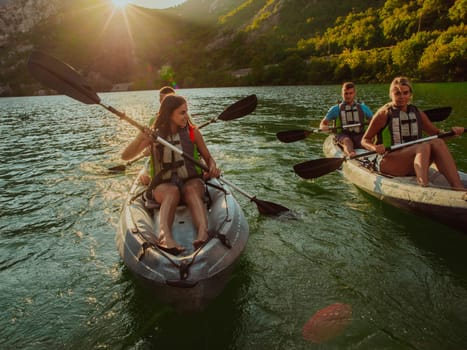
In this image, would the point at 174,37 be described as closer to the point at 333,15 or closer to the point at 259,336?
the point at 333,15

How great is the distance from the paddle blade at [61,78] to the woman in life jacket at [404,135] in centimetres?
446

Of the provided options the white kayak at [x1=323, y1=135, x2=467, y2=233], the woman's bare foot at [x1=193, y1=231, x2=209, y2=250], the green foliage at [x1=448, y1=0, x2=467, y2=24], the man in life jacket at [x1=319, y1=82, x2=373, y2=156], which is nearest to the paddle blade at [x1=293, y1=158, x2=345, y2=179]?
the white kayak at [x1=323, y1=135, x2=467, y2=233]

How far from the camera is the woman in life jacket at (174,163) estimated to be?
11.8 ft

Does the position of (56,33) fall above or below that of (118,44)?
above

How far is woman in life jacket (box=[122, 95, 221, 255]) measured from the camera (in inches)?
142

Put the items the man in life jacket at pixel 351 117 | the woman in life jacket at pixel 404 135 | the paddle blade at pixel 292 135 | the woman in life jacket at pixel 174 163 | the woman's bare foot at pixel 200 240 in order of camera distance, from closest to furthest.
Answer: the woman's bare foot at pixel 200 240
the woman in life jacket at pixel 174 163
the woman in life jacket at pixel 404 135
the man in life jacket at pixel 351 117
the paddle blade at pixel 292 135

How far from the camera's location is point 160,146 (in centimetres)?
396

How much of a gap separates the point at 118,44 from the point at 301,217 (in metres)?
136

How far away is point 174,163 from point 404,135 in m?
3.82

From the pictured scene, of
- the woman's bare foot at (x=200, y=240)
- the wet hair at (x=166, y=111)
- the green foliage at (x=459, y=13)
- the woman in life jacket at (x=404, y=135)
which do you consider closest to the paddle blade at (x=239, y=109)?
the woman in life jacket at (x=404, y=135)

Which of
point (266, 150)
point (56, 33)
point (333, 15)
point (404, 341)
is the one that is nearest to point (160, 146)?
point (404, 341)

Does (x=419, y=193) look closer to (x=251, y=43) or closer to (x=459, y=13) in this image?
(x=459, y=13)

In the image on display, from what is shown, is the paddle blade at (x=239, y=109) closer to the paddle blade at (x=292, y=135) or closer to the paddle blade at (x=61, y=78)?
the paddle blade at (x=292, y=135)

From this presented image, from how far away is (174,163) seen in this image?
13.1 ft
